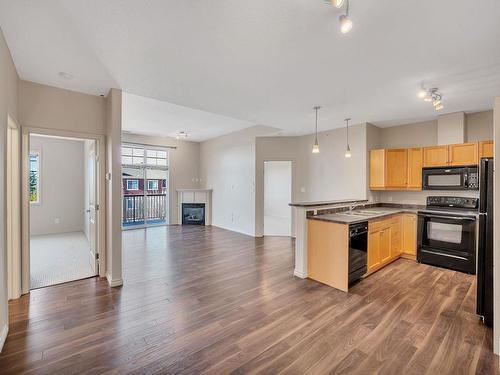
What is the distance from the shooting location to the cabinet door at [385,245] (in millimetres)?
3996

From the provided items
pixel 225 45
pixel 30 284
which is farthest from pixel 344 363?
pixel 30 284

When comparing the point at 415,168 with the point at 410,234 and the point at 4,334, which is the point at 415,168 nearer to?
the point at 410,234

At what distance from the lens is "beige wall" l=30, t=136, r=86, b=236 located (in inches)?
256

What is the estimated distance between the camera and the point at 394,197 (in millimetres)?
5320

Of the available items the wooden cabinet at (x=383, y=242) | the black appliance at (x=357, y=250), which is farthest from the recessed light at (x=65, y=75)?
the wooden cabinet at (x=383, y=242)

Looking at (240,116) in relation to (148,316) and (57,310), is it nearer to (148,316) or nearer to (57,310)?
(148,316)

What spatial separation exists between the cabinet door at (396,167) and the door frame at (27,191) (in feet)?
16.9

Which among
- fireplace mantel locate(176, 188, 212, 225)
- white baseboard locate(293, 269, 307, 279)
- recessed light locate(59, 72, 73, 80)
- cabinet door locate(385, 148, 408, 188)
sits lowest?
white baseboard locate(293, 269, 307, 279)

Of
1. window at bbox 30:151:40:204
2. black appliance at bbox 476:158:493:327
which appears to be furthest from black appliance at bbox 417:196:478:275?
window at bbox 30:151:40:204

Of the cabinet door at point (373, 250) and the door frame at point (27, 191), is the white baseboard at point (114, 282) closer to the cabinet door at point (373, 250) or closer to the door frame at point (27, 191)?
the door frame at point (27, 191)

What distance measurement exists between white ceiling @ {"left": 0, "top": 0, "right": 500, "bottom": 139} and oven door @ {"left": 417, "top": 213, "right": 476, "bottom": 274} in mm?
1912

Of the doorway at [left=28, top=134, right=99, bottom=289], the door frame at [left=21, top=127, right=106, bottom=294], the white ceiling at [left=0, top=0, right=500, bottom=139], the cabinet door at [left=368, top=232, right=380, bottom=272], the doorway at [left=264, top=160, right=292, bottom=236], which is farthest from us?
Answer: the doorway at [left=264, top=160, right=292, bottom=236]

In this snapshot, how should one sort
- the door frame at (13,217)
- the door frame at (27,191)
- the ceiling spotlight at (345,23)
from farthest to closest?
the door frame at (27,191)
the door frame at (13,217)
the ceiling spotlight at (345,23)

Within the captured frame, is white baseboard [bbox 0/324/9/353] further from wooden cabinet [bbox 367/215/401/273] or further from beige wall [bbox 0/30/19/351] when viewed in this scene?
wooden cabinet [bbox 367/215/401/273]
